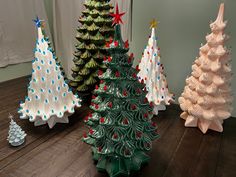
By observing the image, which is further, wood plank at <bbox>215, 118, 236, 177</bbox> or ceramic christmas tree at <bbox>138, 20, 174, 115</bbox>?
ceramic christmas tree at <bbox>138, 20, 174, 115</bbox>

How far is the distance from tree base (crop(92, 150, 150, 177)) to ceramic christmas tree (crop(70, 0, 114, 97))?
1.89 ft

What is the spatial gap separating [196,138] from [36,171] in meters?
0.75

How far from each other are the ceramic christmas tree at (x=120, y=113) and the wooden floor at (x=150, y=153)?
0.12 metres

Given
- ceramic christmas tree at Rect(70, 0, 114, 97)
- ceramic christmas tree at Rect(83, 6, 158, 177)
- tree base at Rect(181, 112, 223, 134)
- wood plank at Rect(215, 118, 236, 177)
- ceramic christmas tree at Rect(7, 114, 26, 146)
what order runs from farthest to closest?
ceramic christmas tree at Rect(70, 0, 114, 97) < tree base at Rect(181, 112, 223, 134) < ceramic christmas tree at Rect(7, 114, 26, 146) < wood plank at Rect(215, 118, 236, 177) < ceramic christmas tree at Rect(83, 6, 158, 177)

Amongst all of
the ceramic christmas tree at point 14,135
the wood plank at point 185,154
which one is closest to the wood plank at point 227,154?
the wood plank at point 185,154

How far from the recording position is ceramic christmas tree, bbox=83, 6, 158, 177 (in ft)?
2.40

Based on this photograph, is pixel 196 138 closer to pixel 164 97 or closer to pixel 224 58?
pixel 164 97

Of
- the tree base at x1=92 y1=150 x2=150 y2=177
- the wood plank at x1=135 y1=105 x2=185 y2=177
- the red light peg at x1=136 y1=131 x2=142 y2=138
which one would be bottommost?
the wood plank at x1=135 y1=105 x2=185 y2=177

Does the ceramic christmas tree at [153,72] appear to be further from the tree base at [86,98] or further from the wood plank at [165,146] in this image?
the tree base at [86,98]

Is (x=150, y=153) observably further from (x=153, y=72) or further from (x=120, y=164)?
(x=153, y=72)

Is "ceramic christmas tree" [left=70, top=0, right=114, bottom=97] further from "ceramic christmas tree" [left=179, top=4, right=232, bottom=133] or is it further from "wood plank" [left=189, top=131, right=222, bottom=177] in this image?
"wood plank" [left=189, top=131, right=222, bottom=177]

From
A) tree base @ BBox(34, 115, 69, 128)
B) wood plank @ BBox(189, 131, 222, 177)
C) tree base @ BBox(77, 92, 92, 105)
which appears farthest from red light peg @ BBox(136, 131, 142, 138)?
tree base @ BBox(77, 92, 92, 105)

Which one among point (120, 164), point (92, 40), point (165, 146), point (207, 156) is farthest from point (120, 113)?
point (92, 40)

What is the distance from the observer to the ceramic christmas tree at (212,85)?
0.98m
